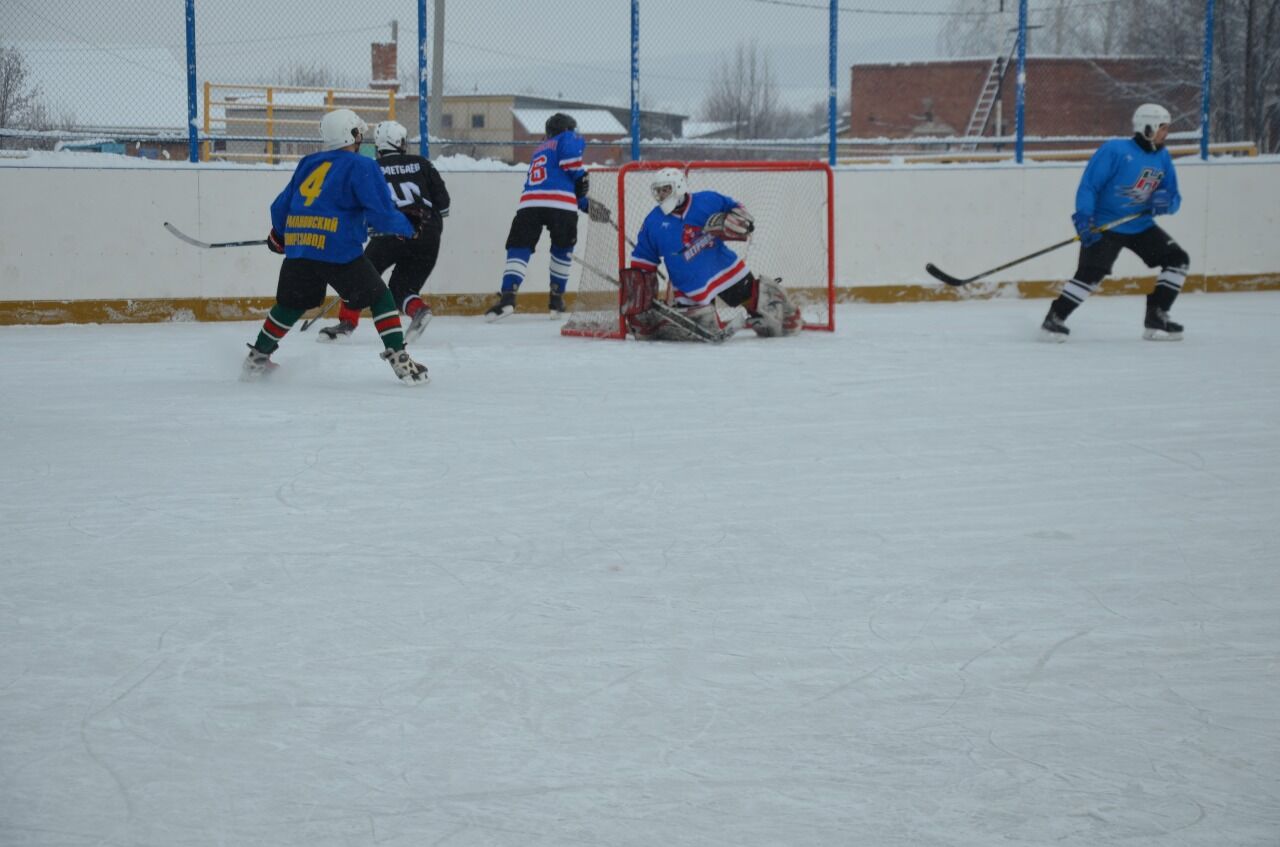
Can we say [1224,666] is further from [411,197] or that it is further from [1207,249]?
[1207,249]

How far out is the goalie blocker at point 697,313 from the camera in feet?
23.7

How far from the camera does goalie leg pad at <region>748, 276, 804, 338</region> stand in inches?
293

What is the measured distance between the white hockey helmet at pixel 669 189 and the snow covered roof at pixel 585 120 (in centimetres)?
192

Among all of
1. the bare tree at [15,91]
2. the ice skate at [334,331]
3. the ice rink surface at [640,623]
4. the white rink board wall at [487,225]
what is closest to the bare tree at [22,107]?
the bare tree at [15,91]

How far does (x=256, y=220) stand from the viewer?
848cm

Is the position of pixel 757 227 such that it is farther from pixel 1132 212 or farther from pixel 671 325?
pixel 1132 212

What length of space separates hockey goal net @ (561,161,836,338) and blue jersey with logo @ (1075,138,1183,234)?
1.52 m

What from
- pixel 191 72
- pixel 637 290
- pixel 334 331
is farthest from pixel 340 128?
pixel 191 72

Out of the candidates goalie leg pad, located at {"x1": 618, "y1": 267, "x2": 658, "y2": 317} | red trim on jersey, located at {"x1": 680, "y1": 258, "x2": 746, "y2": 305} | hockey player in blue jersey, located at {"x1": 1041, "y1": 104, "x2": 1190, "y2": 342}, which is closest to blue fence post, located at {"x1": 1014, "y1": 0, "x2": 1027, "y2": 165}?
hockey player in blue jersey, located at {"x1": 1041, "y1": 104, "x2": 1190, "y2": 342}

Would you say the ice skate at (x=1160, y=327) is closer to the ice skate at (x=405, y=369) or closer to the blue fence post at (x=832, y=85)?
the blue fence post at (x=832, y=85)

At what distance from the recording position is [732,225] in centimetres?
702

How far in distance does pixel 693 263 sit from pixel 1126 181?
2211 millimetres

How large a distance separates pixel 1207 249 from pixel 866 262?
2.66m

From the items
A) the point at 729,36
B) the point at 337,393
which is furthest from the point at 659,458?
the point at 729,36
